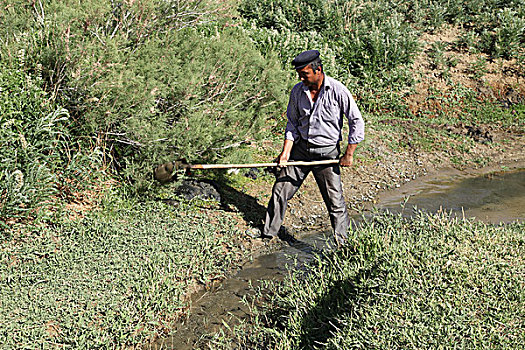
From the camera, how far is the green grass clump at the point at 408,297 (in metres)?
3.12

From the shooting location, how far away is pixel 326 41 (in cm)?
1222

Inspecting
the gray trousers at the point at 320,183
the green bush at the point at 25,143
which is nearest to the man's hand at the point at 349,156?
the gray trousers at the point at 320,183

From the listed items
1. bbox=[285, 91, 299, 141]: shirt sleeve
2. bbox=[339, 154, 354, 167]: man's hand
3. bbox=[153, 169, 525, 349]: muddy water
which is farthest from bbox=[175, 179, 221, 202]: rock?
bbox=[339, 154, 354, 167]: man's hand

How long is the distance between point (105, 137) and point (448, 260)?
4155mm

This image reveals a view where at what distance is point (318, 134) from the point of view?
5578 millimetres

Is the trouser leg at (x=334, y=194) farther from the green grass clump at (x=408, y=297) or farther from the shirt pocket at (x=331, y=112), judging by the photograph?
the green grass clump at (x=408, y=297)

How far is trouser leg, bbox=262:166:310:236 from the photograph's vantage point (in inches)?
231

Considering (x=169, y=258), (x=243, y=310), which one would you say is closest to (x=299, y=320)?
(x=243, y=310)

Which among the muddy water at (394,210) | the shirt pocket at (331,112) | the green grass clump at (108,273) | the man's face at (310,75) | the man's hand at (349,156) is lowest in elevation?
the muddy water at (394,210)

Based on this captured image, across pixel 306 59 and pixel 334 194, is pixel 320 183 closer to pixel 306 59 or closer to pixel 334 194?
pixel 334 194

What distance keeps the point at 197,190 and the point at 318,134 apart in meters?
1.96

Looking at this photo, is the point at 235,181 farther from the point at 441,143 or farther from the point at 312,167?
the point at 441,143

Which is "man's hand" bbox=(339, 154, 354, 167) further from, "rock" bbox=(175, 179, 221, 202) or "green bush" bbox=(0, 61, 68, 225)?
"green bush" bbox=(0, 61, 68, 225)

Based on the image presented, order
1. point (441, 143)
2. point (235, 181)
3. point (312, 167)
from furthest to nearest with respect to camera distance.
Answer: point (441, 143) → point (235, 181) → point (312, 167)
